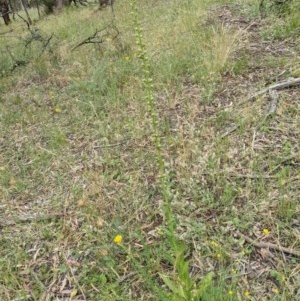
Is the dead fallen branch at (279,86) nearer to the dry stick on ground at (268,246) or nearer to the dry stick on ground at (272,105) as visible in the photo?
the dry stick on ground at (272,105)

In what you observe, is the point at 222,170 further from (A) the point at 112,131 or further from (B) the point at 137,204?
(A) the point at 112,131

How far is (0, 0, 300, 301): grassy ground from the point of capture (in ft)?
7.07

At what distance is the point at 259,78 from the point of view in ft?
13.0

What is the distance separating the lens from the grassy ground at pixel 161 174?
84.8 inches

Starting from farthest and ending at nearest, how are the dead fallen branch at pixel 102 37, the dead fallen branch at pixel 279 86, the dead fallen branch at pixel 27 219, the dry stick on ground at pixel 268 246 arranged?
the dead fallen branch at pixel 102 37 → the dead fallen branch at pixel 279 86 → the dead fallen branch at pixel 27 219 → the dry stick on ground at pixel 268 246

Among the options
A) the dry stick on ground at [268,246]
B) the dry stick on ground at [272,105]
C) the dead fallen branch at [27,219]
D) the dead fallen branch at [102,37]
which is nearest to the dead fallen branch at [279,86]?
the dry stick on ground at [272,105]

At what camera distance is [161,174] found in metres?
1.62

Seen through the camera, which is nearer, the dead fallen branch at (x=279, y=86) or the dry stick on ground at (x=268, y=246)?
the dry stick on ground at (x=268, y=246)

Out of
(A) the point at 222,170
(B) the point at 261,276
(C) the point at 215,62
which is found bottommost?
(B) the point at 261,276

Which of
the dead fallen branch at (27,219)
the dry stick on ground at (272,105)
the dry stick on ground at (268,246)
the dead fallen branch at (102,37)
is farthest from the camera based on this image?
the dead fallen branch at (102,37)

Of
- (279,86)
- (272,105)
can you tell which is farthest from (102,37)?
(272,105)

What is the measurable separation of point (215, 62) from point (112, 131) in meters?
1.58

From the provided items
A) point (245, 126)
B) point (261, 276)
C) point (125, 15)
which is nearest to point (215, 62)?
point (245, 126)

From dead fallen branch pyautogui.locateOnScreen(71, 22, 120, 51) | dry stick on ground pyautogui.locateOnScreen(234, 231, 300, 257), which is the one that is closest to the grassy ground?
dry stick on ground pyautogui.locateOnScreen(234, 231, 300, 257)
